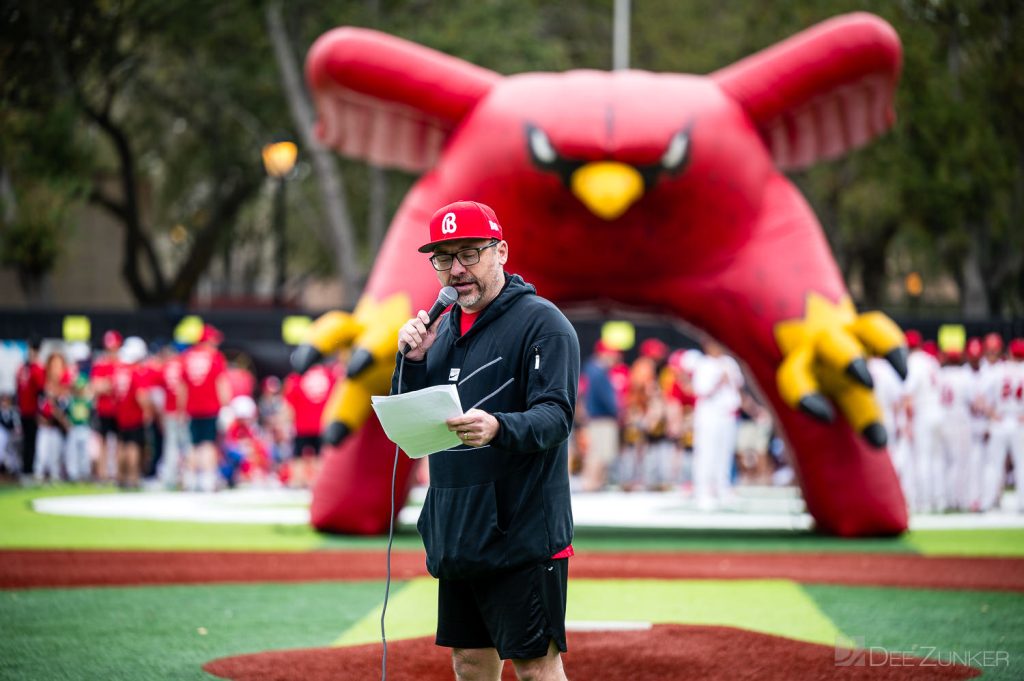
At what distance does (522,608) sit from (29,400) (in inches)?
585

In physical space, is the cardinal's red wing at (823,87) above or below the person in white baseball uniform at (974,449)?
above

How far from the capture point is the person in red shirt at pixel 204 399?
1565cm

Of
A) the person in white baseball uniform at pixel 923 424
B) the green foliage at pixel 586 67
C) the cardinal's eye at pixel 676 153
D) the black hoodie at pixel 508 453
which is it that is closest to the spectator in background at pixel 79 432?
the green foliage at pixel 586 67

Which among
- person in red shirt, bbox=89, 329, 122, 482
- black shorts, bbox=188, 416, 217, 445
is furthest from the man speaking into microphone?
person in red shirt, bbox=89, 329, 122, 482

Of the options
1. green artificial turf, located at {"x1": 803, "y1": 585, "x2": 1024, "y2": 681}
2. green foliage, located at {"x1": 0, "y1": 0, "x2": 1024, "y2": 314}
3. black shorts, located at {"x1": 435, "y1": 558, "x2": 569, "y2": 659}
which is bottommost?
green artificial turf, located at {"x1": 803, "y1": 585, "x2": 1024, "y2": 681}

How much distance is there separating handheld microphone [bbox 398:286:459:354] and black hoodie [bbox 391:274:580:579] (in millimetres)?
111

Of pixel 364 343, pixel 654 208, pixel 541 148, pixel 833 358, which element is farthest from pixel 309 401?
pixel 833 358

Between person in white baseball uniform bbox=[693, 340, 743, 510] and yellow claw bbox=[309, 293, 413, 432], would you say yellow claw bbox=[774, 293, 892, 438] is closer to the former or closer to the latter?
person in white baseball uniform bbox=[693, 340, 743, 510]

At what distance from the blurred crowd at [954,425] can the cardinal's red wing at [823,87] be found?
3.71 metres

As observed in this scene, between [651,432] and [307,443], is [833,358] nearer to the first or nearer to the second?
[651,432]

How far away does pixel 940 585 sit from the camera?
29.1 ft

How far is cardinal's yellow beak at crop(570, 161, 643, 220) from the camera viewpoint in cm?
1043

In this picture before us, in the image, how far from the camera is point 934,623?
745 cm

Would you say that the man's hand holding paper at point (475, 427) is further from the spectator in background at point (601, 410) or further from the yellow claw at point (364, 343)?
the spectator in background at point (601, 410)
